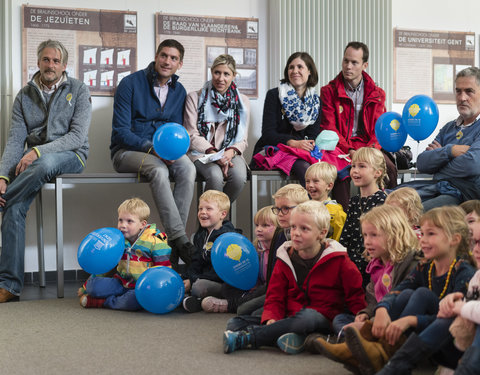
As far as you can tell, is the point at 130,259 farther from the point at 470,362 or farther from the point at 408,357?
the point at 470,362

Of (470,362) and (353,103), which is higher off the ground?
(353,103)

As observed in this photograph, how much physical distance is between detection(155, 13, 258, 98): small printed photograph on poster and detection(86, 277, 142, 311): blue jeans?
1.95 meters

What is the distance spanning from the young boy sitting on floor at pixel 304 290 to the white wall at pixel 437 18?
3063 mm

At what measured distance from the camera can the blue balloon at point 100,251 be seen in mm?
3572

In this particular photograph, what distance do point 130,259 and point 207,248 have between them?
0.45 m

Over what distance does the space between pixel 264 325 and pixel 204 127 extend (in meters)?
2.32

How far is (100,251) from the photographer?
11.7 feet

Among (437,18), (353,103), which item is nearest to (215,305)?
(353,103)

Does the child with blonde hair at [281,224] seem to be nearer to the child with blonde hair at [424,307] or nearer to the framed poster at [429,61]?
the child with blonde hair at [424,307]

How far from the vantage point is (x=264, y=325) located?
2.75 metres

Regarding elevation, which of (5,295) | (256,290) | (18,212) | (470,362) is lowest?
(5,295)

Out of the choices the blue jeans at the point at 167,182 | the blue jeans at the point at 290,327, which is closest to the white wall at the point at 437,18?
the blue jeans at the point at 167,182

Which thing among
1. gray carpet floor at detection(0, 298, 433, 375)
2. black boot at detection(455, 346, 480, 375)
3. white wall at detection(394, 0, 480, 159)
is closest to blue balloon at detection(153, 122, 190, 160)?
gray carpet floor at detection(0, 298, 433, 375)

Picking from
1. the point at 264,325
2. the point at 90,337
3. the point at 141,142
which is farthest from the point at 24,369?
the point at 141,142
